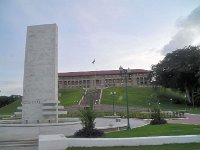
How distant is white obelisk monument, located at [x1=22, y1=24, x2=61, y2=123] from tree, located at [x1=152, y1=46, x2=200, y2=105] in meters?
43.1

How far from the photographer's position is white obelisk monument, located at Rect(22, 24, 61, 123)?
32969 millimetres

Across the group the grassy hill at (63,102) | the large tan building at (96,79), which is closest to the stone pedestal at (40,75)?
the grassy hill at (63,102)

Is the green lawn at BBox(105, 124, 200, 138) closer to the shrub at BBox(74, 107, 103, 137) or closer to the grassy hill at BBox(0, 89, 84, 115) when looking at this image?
the shrub at BBox(74, 107, 103, 137)

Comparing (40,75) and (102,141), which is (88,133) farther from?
(40,75)

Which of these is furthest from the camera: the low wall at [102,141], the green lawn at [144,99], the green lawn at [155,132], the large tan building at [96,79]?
the large tan building at [96,79]

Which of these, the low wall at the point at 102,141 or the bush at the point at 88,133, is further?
the bush at the point at 88,133

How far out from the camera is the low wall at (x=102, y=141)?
1437 cm

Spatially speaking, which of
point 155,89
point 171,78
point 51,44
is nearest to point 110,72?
point 155,89

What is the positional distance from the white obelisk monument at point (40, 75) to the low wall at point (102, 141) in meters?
18.2

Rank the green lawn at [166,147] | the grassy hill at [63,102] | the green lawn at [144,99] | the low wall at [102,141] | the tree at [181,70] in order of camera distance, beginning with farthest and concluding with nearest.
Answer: the grassy hill at [63,102] < the green lawn at [144,99] < the tree at [181,70] < the low wall at [102,141] < the green lawn at [166,147]

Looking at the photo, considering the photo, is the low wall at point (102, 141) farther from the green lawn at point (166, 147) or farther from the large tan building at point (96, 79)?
the large tan building at point (96, 79)

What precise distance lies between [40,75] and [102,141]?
2058 centimetres

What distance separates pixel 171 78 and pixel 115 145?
62.2 m

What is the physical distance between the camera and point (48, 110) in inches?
1287
